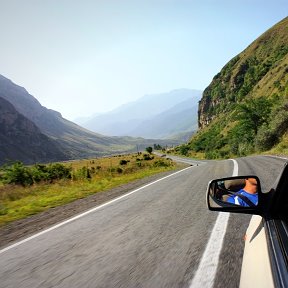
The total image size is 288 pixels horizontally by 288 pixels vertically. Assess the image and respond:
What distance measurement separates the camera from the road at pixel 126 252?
400 cm

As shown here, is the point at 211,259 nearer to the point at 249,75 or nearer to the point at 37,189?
the point at 37,189

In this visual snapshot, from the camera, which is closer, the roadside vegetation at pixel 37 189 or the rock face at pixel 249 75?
the roadside vegetation at pixel 37 189

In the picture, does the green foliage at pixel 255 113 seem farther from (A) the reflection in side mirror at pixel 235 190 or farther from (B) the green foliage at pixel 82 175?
(A) the reflection in side mirror at pixel 235 190

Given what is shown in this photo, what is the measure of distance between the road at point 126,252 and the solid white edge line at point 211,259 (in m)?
0.06

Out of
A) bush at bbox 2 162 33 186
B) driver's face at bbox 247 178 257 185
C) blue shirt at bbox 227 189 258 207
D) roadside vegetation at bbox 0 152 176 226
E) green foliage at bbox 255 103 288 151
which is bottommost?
roadside vegetation at bbox 0 152 176 226

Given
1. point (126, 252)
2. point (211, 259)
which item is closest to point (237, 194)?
point (211, 259)

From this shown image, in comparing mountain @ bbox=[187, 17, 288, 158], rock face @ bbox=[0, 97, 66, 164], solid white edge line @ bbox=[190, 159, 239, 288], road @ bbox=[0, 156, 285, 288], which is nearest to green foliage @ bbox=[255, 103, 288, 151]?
Result: mountain @ bbox=[187, 17, 288, 158]

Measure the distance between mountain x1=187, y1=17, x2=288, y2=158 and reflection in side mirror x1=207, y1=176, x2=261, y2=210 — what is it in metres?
30.4

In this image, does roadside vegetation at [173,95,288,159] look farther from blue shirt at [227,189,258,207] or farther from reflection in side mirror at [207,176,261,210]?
blue shirt at [227,189,258,207]

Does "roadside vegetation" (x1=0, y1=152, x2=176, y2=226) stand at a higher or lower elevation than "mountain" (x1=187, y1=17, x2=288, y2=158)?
lower

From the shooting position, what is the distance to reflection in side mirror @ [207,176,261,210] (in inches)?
101

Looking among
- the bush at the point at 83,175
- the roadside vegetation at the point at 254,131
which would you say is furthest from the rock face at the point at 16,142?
the bush at the point at 83,175

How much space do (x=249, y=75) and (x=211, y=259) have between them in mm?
103842

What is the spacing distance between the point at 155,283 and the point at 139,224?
308 centimetres
